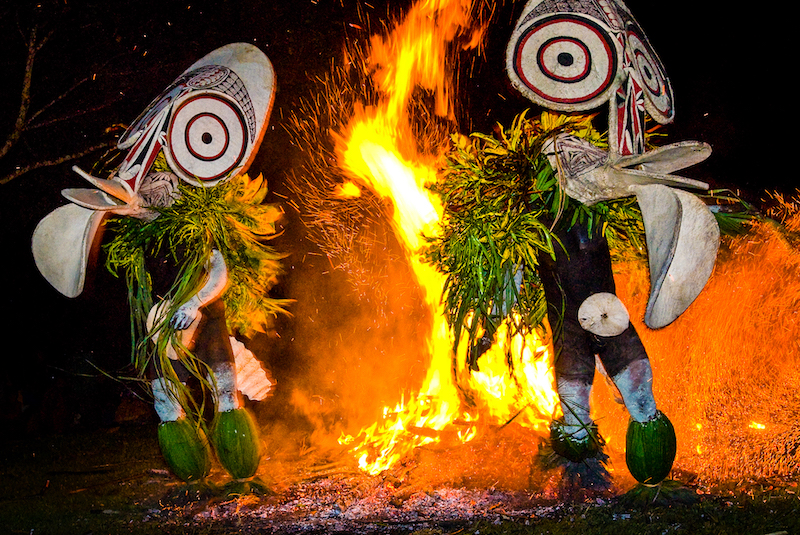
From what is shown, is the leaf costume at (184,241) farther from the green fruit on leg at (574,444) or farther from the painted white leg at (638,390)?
the painted white leg at (638,390)

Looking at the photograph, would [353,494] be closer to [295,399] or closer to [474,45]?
[295,399]

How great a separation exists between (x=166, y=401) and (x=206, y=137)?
4.78 feet

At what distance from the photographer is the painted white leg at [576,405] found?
10.2ft

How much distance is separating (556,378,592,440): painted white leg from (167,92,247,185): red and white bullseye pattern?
2.15 meters

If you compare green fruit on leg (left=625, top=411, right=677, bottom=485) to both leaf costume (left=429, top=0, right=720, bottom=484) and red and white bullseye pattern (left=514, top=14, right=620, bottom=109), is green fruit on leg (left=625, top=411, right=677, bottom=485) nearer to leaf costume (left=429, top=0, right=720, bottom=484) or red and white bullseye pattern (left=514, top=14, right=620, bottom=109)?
leaf costume (left=429, top=0, right=720, bottom=484)

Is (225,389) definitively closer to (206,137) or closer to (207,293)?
(207,293)

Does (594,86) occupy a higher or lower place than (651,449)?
higher

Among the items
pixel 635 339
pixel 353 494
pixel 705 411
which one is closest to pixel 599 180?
pixel 635 339

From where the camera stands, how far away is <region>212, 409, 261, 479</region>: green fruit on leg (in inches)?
139

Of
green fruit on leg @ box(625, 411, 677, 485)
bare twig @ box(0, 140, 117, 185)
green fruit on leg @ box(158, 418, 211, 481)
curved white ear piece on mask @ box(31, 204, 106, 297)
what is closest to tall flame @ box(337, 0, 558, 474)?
green fruit on leg @ box(625, 411, 677, 485)

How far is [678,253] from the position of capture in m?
2.59

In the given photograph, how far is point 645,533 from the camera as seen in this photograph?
106 inches

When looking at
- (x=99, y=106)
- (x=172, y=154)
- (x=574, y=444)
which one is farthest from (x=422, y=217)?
(x=99, y=106)

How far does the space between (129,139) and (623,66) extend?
8.26 feet
